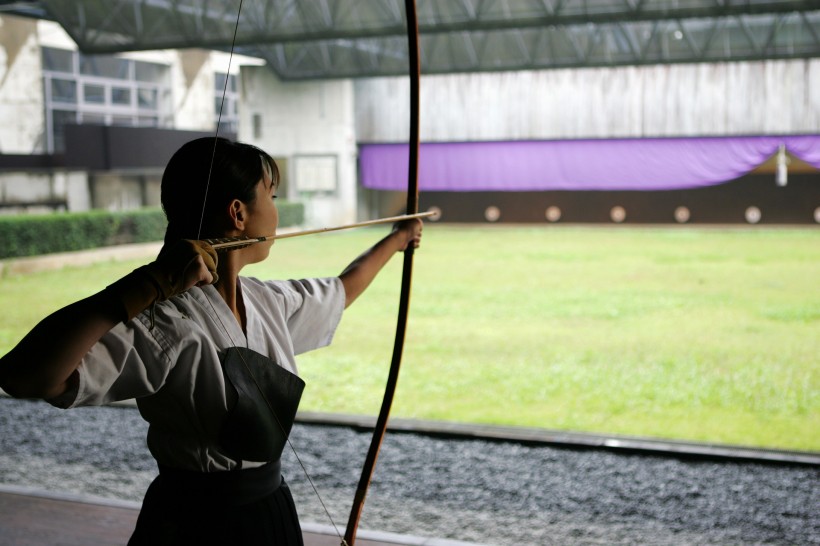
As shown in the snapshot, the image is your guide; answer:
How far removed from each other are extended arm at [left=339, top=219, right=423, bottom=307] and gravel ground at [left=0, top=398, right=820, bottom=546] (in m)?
1.02

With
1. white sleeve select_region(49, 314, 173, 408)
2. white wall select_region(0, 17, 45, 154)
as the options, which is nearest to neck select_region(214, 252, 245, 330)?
white sleeve select_region(49, 314, 173, 408)

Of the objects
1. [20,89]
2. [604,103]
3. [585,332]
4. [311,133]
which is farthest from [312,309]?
[311,133]

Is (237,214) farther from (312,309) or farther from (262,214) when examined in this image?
(312,309)

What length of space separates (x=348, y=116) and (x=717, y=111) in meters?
5.21

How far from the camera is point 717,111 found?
12.1 metres

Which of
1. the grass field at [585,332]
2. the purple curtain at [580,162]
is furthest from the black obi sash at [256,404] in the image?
the purple curtain at [580,162]

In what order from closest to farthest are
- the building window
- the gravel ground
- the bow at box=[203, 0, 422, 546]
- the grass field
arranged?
the bow at box=[203, 0, 422, 546]
the gravel ground
the grass field
the building window

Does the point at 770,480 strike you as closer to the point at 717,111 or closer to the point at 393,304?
the point at 393,304

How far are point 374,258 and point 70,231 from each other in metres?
7.52

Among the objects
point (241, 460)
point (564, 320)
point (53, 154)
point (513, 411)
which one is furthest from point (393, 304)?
point (241, 460)

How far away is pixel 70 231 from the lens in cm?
816

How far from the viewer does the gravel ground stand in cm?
220

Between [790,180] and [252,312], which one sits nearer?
[252,312]

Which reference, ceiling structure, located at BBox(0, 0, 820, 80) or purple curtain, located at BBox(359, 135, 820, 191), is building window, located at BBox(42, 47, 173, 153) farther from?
purple curtain, located at BBox(359, 135, 820, 191)
